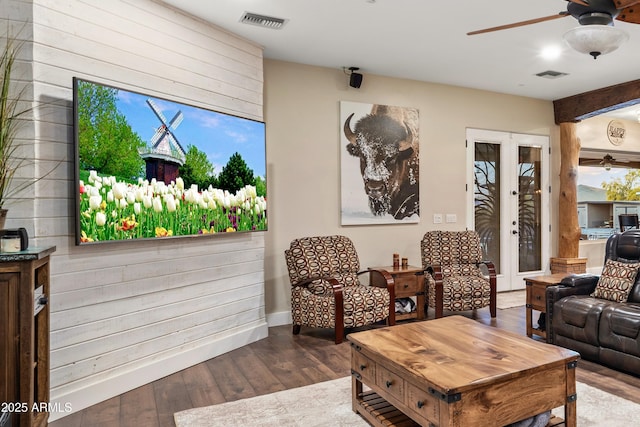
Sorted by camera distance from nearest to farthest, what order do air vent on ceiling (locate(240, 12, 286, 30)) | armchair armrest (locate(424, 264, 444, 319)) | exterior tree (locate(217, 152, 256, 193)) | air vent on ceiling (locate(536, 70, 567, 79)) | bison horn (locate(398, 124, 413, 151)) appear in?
air vent on ceiling (locate(240, 12, 286, 30))
exterior tree (locate(217, 152, 256, 193))
armchair armrest (locate(424, 264, 444, 319))
air vent on ceiling (locate(536, 70, 567, 79))
bison horn (locate(398, 124, 413, 151))

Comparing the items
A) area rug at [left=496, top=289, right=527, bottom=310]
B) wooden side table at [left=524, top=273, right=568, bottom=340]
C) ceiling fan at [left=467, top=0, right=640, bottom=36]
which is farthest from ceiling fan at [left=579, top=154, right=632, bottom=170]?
ceiling fan at [left=467, top=0, right=640, bottom=36]

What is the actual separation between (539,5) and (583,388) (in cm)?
303

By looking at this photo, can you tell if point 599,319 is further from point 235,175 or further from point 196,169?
point 196,169

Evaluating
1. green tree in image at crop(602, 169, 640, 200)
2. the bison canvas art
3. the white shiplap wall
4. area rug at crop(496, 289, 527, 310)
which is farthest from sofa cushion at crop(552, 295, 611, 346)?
green tree in image at crop(602, 169, 640, 200)

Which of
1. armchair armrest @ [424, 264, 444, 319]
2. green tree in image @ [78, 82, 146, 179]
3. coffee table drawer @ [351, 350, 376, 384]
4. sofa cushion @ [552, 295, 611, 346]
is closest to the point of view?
coffee table drawer @ [351, 350, 376, 384]

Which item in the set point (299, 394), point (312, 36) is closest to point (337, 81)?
point (312, 36)

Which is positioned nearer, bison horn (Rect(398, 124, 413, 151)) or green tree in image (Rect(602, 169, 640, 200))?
bison horn (Rect(398, 124, 413, 151))

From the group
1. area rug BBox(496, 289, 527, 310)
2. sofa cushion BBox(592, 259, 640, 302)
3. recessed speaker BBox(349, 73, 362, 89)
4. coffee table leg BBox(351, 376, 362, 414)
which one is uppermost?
recessed speaker BBox(349, 73, 362, 89)

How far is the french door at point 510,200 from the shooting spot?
6.38 metres

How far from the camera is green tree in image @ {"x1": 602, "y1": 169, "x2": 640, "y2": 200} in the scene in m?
9.94

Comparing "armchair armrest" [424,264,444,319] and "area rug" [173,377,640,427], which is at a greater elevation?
"armchair armrest" [424,264,444,319]

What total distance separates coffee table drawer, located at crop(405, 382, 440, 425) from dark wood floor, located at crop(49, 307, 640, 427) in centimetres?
124

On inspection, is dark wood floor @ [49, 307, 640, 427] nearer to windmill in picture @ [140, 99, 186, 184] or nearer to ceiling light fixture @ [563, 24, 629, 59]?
windmill in picture @ [140, 99, 186, 184]

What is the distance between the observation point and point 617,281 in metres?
3.66
